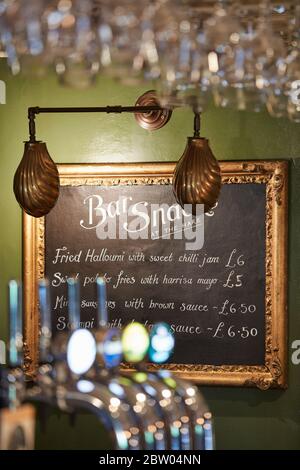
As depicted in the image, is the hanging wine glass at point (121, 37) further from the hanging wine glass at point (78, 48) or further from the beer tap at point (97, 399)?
the beer tap at point (97, 399)

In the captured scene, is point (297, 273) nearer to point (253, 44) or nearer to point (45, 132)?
point (45, 132)

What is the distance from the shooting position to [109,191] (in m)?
4.73

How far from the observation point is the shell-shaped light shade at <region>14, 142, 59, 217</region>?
3.67 meters

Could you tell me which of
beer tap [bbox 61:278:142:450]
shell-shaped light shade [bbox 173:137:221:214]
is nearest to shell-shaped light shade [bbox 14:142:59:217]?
shell-shaped light shade [bbox 173:137:221:214]

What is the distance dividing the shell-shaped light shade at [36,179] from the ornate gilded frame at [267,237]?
101cm

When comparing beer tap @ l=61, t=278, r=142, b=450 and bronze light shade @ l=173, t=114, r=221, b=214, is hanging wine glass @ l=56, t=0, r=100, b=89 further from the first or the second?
bronze light shade @ l=173, t=114, r=221, b=214

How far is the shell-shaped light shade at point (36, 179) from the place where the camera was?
12.0 ft

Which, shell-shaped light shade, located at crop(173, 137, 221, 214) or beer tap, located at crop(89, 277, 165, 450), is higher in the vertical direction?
shell-shaped light shade, located at crop(173, 137, 221, 214)

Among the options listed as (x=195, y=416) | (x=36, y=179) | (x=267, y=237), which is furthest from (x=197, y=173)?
(x=195, y=416)

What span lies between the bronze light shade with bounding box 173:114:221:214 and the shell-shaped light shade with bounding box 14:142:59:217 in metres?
0.51

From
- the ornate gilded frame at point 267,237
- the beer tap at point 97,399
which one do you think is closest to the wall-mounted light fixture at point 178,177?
the ornate gilded frame at point 267,237

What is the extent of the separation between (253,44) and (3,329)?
3.00 m

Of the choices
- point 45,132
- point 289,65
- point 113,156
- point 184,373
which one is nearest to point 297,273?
point 184,373
